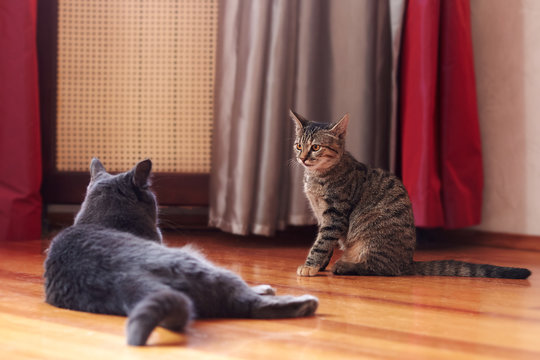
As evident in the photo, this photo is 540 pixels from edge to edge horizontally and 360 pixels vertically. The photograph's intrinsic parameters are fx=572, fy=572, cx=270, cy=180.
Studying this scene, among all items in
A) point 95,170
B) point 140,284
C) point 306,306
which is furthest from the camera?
point 95,170

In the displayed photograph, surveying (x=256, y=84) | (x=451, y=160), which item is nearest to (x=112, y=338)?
(x=256, y=84)

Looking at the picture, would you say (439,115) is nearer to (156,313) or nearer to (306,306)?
(306,306)

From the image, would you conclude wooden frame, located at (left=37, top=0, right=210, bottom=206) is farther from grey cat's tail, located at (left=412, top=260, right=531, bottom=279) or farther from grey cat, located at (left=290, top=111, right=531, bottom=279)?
grey cat's tail, located at (left=412, top=260, right=531, bottom=279)

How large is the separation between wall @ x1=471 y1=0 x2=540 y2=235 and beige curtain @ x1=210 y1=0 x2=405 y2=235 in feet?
1.45

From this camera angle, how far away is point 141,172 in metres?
1.41

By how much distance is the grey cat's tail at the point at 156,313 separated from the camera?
3.09 ft

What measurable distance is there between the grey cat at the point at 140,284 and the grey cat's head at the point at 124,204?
21 mm

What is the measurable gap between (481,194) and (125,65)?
1.68 metres

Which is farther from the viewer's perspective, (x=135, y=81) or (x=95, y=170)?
(x=135, y=81)

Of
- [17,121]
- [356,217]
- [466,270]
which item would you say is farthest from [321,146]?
[17,121]

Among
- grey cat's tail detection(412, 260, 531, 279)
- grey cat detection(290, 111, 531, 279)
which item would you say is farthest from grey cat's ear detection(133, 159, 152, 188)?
grey cat's tail detection(412, 260, 531, 279)

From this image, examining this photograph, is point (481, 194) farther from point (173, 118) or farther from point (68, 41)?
point (68, 41)

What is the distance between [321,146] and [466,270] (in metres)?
0.59

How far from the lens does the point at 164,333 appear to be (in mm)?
1057
